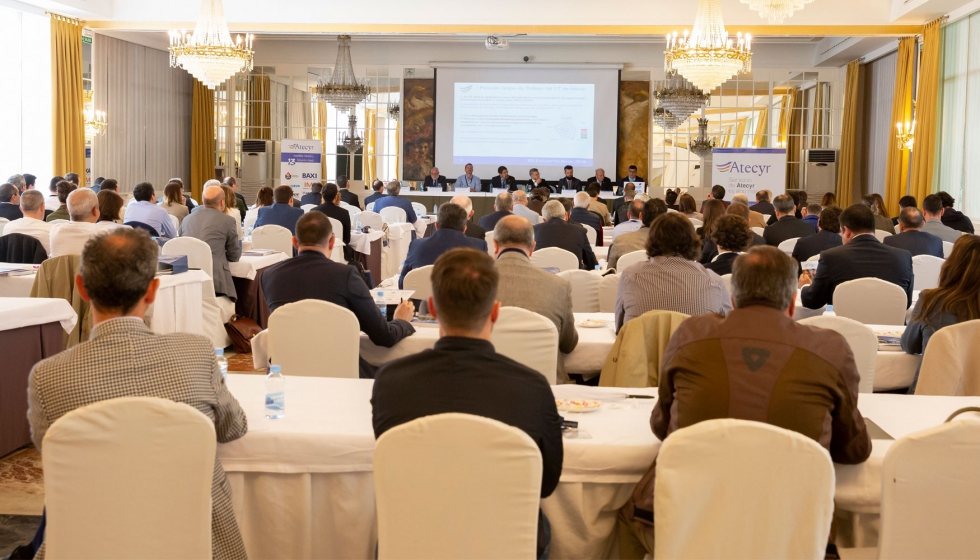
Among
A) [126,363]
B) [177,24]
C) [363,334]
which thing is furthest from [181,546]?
[177,24]

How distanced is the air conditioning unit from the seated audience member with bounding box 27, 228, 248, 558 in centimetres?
1853

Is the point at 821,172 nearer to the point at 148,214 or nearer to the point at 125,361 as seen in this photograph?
the point at 148,214

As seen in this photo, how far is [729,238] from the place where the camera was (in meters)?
5.36

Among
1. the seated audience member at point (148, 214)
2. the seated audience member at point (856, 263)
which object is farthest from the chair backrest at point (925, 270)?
the seated audience member at point (148, 214)

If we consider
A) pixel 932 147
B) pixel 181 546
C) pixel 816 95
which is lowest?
pixel 181 546

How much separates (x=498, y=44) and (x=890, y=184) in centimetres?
760

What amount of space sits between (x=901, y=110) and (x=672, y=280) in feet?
41.5

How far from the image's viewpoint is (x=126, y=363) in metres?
2.30

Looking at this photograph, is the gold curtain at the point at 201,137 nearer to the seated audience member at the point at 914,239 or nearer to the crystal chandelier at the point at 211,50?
the crystal chandelier at the point at 211,50

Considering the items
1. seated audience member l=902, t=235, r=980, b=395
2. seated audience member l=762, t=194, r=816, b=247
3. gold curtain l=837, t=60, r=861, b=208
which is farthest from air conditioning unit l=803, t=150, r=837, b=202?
seated audience member l=902, t=235, r=980, b=395

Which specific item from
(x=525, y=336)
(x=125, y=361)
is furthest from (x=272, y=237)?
(x=125, y=361)

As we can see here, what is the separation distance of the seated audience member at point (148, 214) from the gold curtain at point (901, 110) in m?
11.7

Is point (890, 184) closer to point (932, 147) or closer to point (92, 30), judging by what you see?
point (932, 147)

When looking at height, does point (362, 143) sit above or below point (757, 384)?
above
